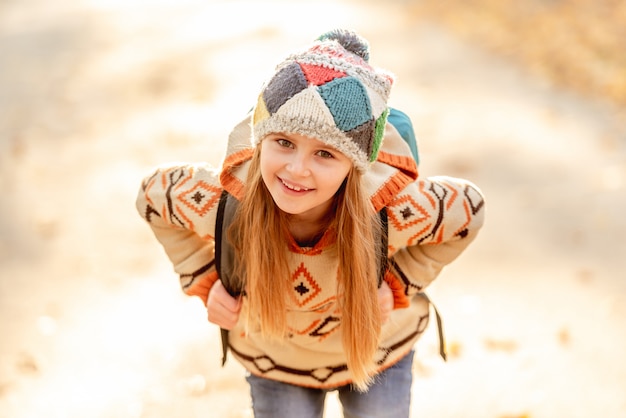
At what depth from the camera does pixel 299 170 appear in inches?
85.8

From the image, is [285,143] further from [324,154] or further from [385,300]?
[385,300]

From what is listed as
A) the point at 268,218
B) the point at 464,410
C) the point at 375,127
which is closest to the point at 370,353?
the point at 268,218

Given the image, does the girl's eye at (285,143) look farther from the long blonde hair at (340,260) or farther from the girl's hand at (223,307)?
the girl's hand at (223,307)

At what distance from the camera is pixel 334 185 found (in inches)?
88.5

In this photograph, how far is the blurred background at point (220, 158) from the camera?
3.75m

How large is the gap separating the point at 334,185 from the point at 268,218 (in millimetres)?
249

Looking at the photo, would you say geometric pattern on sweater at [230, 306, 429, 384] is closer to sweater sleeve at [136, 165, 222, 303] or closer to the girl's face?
sweater sleeve at [136, 165, 222, 303]

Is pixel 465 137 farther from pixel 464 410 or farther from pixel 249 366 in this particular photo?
pixel 249 366

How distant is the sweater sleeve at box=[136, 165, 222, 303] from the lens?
8.05 ft

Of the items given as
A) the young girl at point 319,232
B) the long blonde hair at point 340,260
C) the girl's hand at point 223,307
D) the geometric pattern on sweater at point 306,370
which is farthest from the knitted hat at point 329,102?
the geometric pattern on sweater at point 306,370

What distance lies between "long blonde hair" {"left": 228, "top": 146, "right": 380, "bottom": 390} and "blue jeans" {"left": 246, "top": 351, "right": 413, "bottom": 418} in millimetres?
173

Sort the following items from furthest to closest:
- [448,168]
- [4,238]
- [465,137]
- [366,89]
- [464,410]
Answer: [465,137], [448,168], [4,238], [464,410], [366,89]

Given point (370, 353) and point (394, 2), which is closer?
point (370, 353)

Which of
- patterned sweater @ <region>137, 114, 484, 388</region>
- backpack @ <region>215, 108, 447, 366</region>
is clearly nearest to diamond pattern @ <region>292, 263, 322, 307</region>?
patterned sweater @ <region>137, 114, 484, 388</region>
